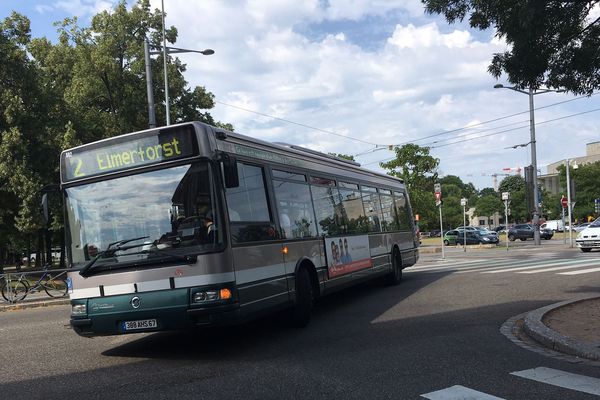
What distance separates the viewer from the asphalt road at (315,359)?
5316mm

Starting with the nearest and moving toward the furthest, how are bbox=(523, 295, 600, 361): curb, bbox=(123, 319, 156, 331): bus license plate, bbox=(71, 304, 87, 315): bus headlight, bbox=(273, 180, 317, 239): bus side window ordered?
bbox=(523, 295, 600, 361): curb → bbox=(123, 319, 156, 331): bus license plate → bbox=(71, 304, 87, 315): bus headlight → bbox=(273, 180, 317, 239): bus side window

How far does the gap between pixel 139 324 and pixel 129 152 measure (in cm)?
224

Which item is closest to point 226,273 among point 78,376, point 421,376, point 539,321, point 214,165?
point 214,165

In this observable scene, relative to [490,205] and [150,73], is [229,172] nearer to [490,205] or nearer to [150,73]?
[150,73]

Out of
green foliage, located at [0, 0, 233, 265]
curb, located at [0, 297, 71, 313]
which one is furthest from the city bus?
green foliage, located at [0, 0, 233, 265]

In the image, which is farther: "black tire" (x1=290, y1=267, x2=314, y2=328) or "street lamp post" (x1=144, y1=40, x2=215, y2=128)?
"street lamp post" (x1=144, y1=40, x2=215, y2=128)

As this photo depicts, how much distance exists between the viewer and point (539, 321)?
789cm

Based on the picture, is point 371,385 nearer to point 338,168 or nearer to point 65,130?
point 338,168

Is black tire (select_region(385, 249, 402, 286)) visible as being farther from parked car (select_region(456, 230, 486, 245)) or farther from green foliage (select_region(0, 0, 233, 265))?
parked car (select_region(456, 230, 486, 245))

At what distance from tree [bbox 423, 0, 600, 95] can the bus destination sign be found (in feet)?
13.2

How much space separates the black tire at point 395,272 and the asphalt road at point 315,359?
3.20 meters

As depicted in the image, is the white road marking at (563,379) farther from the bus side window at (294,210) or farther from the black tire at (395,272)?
the black tire at (395,272)

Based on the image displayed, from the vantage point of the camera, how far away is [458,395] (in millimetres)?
4930

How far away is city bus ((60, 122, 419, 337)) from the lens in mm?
6590
